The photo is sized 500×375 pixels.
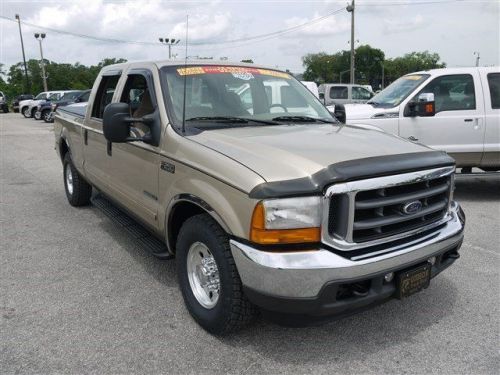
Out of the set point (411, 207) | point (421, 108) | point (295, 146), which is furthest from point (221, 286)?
point (421, 108)

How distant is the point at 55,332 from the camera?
3268mm

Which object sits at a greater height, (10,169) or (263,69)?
(263,69)

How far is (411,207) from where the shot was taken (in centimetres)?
292

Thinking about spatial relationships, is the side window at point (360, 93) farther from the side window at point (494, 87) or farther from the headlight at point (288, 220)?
the headlight at point (288, 220)

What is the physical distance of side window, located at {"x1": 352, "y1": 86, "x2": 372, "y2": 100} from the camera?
21102mm

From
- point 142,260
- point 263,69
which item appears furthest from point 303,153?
point 142,260

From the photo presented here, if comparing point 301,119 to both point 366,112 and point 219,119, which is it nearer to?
point 219,119

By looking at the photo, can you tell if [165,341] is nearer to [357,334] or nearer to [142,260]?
[357,334]

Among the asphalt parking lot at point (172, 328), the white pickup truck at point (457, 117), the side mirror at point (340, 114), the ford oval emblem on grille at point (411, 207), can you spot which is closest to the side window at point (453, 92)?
the white pickup truck at point (457, 117)

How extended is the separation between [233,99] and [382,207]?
1707mm

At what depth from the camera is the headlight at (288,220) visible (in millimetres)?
2576

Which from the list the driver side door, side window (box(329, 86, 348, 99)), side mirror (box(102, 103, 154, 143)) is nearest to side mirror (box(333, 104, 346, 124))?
the driver side door

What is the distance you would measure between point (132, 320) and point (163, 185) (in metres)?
1.00

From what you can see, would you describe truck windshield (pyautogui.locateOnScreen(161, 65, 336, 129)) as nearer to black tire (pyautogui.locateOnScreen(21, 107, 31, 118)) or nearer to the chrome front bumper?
the chrome front bumper
